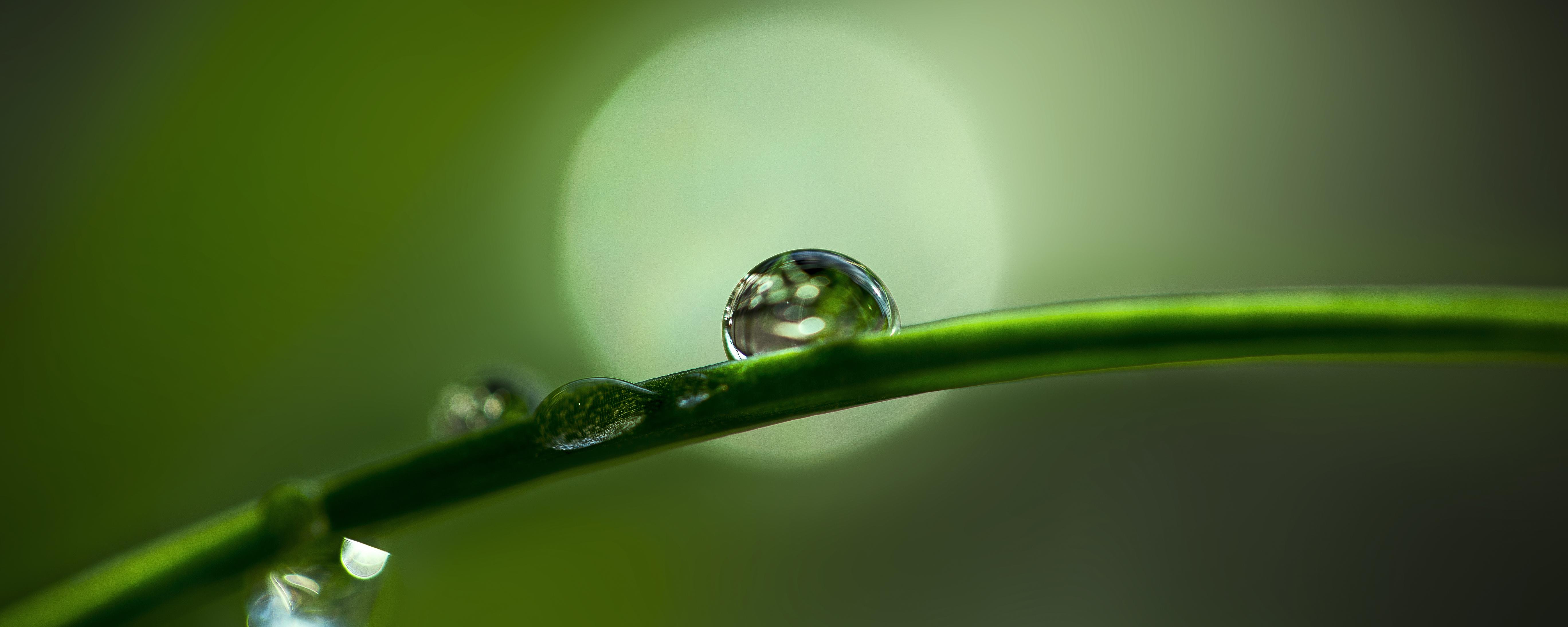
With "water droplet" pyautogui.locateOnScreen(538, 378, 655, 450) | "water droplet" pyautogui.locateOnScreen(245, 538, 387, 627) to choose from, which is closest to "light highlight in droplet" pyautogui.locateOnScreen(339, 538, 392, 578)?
"water droplet" pyautogui.locateOnScreen(245, 538, 387, 627)

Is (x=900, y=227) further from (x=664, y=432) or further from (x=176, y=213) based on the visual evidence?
(x=664, y=432)

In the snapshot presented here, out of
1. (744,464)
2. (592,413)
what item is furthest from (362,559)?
(744,464)

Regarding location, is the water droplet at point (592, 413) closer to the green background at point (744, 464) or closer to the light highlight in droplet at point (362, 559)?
the light highlight in droplet at point (362, 559)

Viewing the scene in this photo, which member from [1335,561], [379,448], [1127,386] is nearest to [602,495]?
[379,448]

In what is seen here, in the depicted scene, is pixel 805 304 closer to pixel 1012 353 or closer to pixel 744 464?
pixel 1012 353

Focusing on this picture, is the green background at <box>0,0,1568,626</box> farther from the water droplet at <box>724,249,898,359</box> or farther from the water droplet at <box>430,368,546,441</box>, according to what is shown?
the water droplet at <box>724,249,898,359</box>

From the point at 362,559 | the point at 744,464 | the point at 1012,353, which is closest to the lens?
the point at 1012,353
